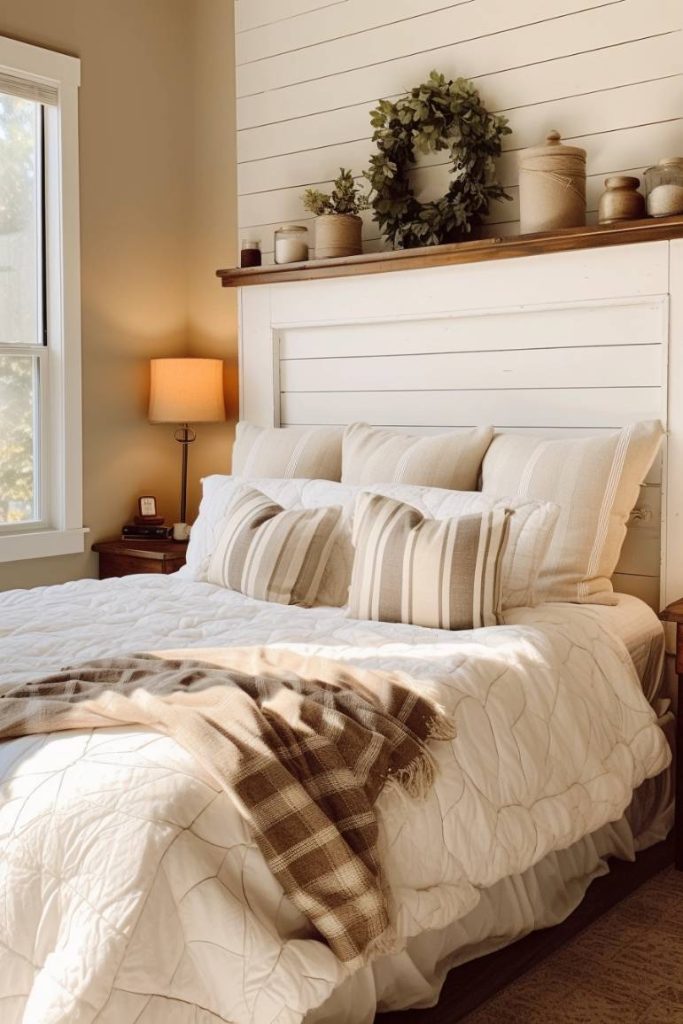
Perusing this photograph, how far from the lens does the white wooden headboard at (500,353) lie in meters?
3.27

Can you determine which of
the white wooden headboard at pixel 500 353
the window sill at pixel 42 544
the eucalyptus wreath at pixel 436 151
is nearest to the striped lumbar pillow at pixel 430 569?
the white wooden headboard at pixel 500 353

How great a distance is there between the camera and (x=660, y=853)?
3.03m

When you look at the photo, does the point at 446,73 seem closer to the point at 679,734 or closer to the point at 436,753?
the point at 679,734

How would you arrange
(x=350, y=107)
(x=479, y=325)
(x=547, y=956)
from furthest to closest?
(x=350, y=107)
(x=479, y=325)
(x=547, y=956)

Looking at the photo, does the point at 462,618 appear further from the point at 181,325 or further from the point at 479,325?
the point at 181,325

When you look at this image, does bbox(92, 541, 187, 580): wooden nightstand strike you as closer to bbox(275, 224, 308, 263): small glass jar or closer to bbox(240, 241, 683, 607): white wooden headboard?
bbox(240, 241, 683, 607): white wooden headboard

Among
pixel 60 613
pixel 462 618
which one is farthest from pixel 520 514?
pixel 60 613

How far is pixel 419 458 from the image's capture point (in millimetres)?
3438

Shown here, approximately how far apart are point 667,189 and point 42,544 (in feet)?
8.11

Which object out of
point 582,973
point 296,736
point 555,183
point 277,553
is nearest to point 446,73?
point 555,183

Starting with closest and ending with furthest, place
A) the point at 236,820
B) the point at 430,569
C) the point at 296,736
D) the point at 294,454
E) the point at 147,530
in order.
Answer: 1. the point at 236,820
2. the point at 296,736
3. the point at 430,569
4. the point at 294,454
5. the point at 147,530

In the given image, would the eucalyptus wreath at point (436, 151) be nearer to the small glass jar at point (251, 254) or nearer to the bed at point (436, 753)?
the bed at point (436, 753)

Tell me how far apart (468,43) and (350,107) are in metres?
0.52

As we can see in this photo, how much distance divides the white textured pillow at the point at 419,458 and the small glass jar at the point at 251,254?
970 mm
